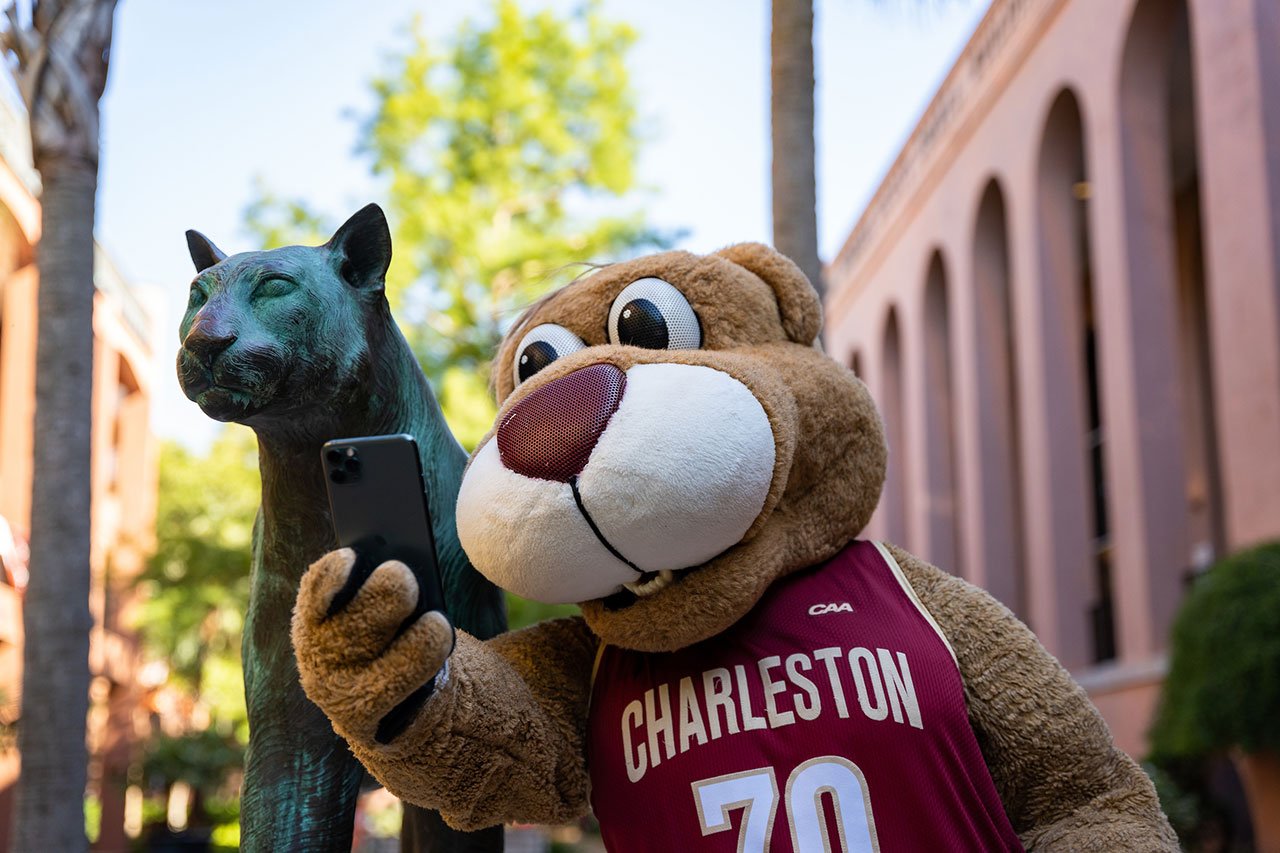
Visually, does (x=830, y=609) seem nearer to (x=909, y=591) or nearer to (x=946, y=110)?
(x=909, y=591)

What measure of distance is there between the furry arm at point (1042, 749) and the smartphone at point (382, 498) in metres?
0.97

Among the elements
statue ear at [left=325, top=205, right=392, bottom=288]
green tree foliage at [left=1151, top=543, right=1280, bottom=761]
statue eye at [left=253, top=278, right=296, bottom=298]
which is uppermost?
statue ear at [left=325, top=205, right=392, bottom=288]

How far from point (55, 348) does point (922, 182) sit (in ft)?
54.7

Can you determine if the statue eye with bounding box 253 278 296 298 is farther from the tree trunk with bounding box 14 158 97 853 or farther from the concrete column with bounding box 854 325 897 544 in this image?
the concrete column with bounding box 854 325 897 544

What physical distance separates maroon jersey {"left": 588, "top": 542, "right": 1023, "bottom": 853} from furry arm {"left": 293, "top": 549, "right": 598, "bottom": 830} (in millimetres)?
74

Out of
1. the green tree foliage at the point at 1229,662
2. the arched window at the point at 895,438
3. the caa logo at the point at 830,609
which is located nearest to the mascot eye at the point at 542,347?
the caa logo at the point at 830,609

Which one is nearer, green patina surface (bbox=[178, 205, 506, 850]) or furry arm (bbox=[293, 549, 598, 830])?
furry arm (bbox=[293, 549, 598, 830])

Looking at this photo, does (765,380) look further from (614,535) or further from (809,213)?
(809,213)

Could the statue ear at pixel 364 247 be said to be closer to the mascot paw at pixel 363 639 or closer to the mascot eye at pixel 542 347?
the mascot eye at pixel 542 347

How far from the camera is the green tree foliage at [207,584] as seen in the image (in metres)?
18.1

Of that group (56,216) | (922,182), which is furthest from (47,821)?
(922,182)

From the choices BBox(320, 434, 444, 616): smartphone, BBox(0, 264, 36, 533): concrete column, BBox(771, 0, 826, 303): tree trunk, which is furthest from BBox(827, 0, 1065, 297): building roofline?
BBox(320, 434, 444, 616): smartphone

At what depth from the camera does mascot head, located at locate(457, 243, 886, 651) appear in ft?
6.28

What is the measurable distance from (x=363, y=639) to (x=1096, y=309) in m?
13.7
